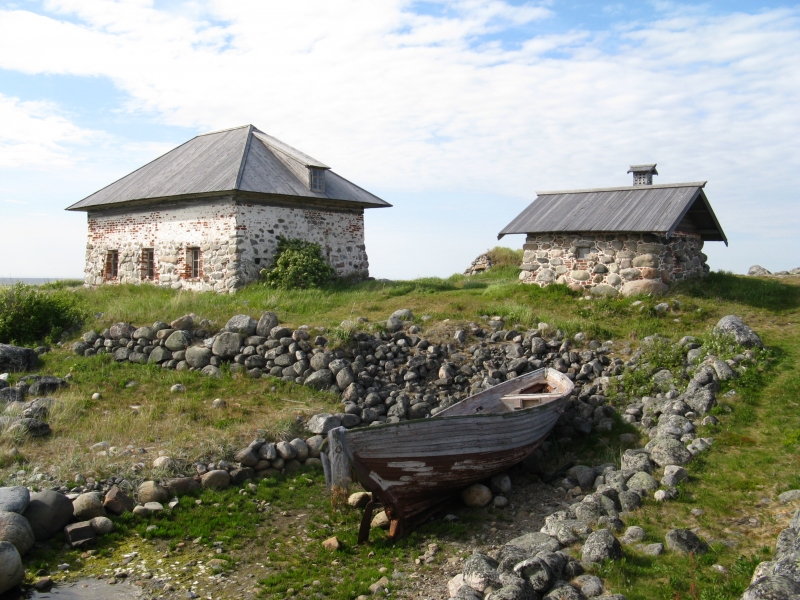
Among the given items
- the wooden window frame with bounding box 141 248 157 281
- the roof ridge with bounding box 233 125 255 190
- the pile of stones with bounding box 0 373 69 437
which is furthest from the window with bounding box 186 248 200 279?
the pile of stones with bounding box 0 373 69 437

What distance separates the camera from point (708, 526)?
761 centimetres

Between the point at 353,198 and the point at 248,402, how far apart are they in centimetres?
1112

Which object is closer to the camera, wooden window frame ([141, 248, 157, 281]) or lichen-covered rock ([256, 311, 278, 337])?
lichen-covered rock ([256, 311, 278, 337])

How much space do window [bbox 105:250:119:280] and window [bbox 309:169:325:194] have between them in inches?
314

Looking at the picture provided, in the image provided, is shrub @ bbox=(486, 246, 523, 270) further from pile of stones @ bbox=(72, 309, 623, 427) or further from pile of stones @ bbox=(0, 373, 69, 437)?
pile of stones @ bbox=(0, 373, 69, 437)

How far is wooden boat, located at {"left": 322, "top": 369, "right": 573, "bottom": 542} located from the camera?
27.6 feet

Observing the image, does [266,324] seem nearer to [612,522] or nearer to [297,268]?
[297,268]

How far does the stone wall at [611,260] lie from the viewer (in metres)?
16.7

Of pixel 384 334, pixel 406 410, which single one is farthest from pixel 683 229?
pixel 406 410

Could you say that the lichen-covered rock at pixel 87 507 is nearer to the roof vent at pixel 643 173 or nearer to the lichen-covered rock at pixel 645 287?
the lichen-covered rock at pixel 645 287

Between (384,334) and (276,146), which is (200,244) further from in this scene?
(384,334)

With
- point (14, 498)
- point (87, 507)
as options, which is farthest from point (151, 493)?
point (14, 498)

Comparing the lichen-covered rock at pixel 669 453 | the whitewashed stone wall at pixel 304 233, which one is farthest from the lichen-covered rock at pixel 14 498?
the whitewashed stone wall at pixel 304 233

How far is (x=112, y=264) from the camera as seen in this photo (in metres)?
23.3
